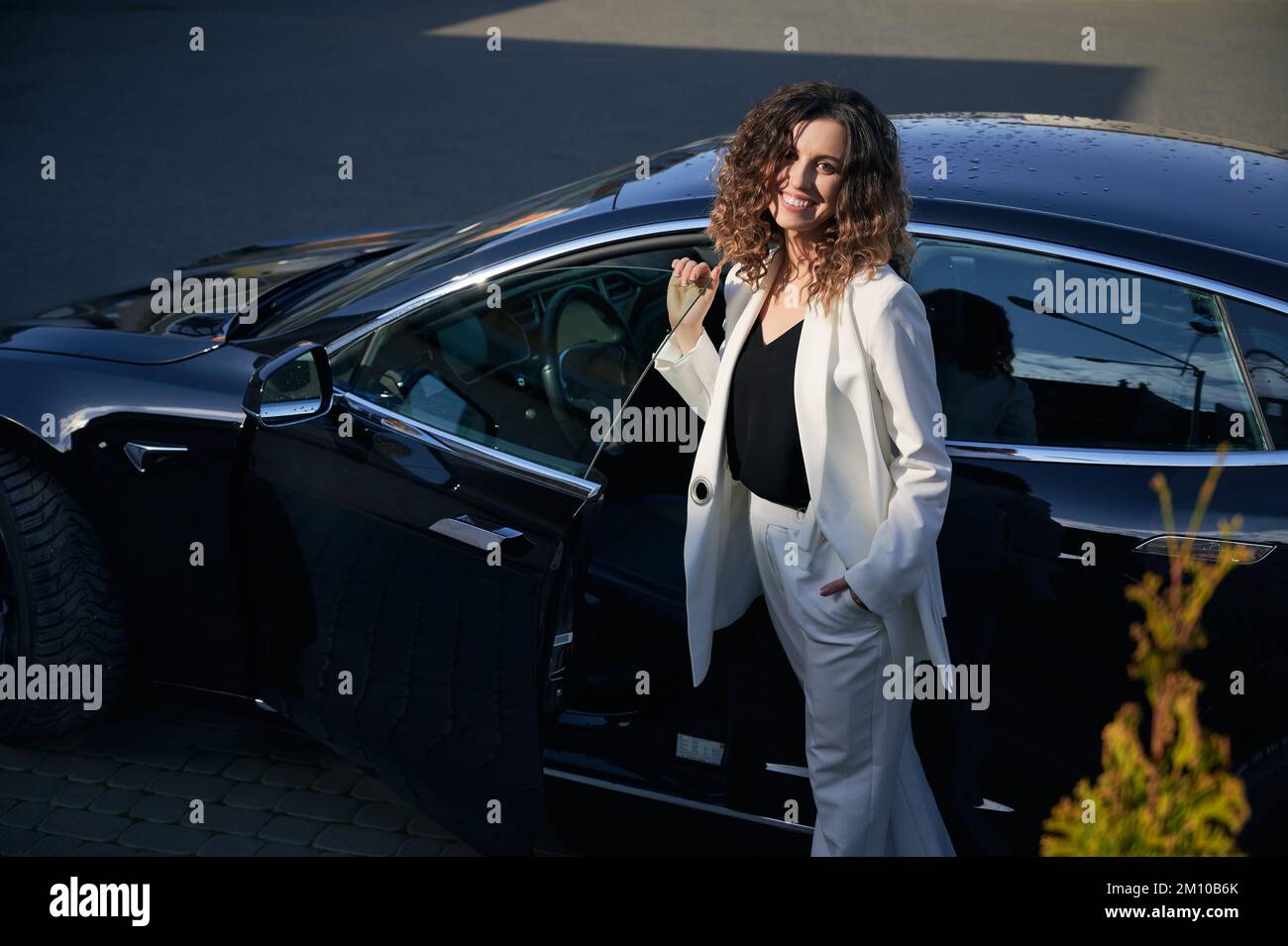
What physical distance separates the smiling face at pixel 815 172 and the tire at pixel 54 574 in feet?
6.68

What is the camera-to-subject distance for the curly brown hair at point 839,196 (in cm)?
230

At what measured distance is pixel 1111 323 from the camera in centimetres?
250

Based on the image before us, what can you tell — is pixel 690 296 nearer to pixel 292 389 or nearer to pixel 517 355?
pixel 517 355

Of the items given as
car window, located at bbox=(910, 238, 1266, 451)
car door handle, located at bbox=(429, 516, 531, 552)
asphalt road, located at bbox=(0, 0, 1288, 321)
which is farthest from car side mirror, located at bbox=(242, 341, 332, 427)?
asphalt road, located at bbox=(0, 0, 1288, 321)

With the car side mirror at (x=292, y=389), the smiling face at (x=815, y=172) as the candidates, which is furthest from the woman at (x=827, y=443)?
the car side mirror at (x=292, y=389)

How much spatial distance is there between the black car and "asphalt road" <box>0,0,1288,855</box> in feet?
1.14

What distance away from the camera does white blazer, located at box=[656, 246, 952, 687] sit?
2.27m

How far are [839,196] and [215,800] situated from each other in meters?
2.38

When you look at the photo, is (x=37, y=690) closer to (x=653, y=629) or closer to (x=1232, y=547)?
(x=653, y=629)

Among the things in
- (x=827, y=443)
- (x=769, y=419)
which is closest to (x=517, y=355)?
(x=769, y=419)

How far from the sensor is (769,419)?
8.05ft

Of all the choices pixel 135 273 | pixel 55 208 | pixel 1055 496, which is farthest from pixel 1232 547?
pixel 55 208

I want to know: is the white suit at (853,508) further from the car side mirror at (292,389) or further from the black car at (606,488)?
the car side mirror at (292,389)

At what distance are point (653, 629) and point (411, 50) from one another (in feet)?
43.4
